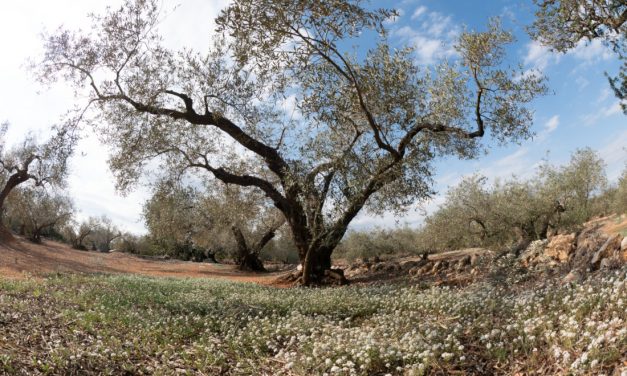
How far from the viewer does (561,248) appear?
13547mm

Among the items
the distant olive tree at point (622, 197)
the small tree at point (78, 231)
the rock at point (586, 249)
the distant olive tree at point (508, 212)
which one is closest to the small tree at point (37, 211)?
the small tree at point (78, 231)

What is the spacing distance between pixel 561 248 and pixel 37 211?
45.0m

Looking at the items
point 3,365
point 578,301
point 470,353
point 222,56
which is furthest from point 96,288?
point 578,301

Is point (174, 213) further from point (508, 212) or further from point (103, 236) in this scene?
point (103, 236)

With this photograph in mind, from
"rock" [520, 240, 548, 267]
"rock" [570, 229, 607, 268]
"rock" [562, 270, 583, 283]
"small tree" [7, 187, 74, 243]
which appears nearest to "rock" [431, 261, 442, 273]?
"rock" [520, 240, 548, 267]

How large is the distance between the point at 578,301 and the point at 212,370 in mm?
5067

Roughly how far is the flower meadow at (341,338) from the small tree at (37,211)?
34.8 meters

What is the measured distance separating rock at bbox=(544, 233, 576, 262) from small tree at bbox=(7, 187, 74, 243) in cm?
3757

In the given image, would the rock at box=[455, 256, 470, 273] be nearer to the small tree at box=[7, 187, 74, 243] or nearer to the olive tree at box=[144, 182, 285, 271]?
the olive tree at box=[144, 182, 285, 271]

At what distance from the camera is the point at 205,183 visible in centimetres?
2905

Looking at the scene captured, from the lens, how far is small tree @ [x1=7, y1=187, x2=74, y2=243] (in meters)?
42.4

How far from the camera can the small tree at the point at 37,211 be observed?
42406 mm

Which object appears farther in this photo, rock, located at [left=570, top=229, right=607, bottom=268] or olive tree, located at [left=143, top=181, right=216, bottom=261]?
olive tree, located at [left=143, top=181, right=216, bottom=261]

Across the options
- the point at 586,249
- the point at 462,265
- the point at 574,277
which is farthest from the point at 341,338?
the point at 462,265
